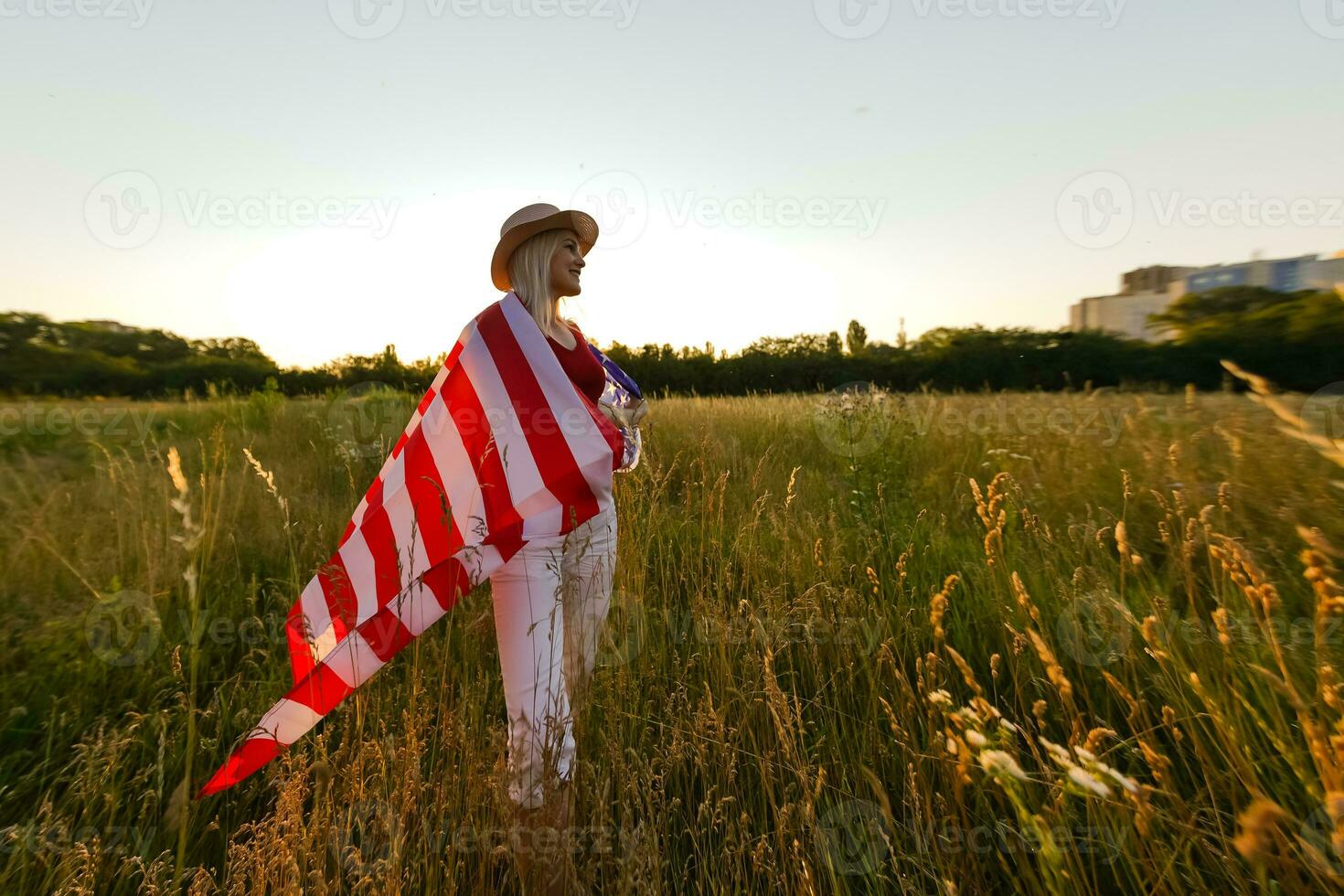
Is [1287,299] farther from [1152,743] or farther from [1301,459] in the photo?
[1152,743]

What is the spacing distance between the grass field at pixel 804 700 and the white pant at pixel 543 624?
0.45ft

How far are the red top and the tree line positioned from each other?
8.45 ft

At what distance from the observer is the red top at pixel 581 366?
2359 millimetres

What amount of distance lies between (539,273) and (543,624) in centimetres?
127

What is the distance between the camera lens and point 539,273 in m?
2.37

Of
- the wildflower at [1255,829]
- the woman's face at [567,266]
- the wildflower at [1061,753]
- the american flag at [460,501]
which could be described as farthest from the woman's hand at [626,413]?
the wildflower at [1255,829]

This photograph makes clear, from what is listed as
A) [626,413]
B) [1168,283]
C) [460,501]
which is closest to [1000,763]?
[460,501]

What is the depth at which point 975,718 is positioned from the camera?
1041 millimetres

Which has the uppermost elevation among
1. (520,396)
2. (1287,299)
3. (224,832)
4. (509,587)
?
(1287,299)

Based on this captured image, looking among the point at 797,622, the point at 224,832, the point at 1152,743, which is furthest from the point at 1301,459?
the point at 224,832

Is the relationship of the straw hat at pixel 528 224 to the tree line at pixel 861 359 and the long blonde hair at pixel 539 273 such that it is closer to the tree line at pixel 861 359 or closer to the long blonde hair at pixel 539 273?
the long blonde hair at pixel 539 273

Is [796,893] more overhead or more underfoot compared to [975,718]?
more underfoot

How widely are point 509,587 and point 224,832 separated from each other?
1.15m

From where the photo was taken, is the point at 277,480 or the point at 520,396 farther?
the point at 277,480
